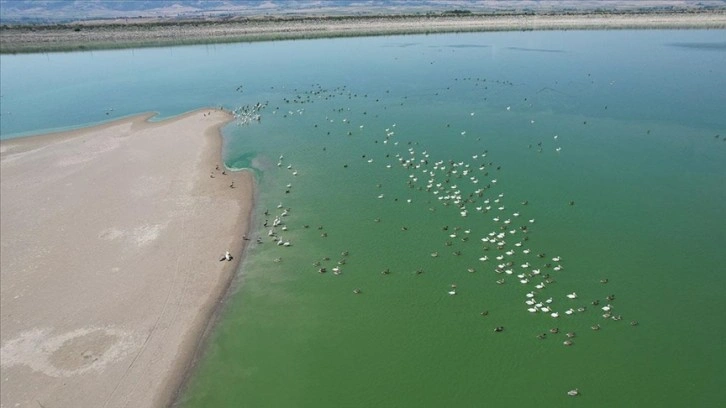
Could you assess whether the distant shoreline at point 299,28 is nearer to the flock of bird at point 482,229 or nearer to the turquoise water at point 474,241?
the turquoise water at point 474,241

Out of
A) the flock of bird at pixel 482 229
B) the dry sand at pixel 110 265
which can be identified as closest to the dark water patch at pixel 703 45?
the flock of bird at pixel 482 229

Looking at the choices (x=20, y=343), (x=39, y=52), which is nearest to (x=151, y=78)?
(x=39, y=52)

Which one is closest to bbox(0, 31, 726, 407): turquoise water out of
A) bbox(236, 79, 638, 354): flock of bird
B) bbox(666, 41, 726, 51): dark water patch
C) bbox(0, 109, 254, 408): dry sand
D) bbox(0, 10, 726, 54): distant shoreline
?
bbox(236, 79, 638, 354): flock of bird

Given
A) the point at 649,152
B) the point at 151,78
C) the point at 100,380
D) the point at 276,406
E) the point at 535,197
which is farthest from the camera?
the point at 151,78

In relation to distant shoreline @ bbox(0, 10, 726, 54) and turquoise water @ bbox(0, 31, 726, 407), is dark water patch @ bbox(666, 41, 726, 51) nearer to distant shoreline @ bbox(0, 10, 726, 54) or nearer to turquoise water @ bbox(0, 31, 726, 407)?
turquoise water @ bbox(0, 31, 726, 407)

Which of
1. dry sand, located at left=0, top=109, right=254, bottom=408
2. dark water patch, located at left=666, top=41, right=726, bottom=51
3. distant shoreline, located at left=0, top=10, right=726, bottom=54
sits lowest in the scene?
dry sand, located at left=0, top=109, right=254, bottom=408

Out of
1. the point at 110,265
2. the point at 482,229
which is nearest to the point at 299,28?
the point at 110,265

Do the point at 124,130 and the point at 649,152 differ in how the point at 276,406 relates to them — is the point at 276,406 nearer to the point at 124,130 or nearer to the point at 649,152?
the point at 649,152
